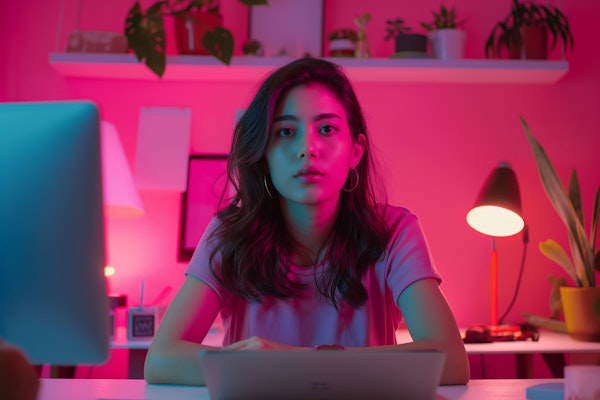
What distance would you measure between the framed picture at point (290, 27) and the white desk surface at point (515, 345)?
116 centimetres

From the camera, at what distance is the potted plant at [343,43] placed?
2.77 metres

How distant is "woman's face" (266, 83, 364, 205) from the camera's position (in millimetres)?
1507

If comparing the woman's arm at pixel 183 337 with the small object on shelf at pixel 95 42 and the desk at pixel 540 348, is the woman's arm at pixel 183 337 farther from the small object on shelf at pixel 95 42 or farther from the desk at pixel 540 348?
the small object on shelf at pixel 95 42

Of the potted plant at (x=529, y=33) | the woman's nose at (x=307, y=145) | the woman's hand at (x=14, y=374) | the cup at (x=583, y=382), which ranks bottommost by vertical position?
the cup at (x=583, y=382)

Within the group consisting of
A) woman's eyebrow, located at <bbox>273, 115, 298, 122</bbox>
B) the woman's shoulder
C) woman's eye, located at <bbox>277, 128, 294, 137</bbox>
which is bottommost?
the woman's shoulder

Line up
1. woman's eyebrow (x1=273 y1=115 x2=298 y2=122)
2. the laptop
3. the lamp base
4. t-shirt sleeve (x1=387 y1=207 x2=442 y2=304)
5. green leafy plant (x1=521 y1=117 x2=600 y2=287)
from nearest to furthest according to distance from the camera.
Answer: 1. the laptop
2. t-shirt sleeve (x1=387 y1=207 x2=442 y2=304)
3. woman's eyebrow (x1=273 y1=115 x2=298 y2=122)
4. the lamp base
5. green leafy plant (x1=521 y1=117 x2=600 y2=287)

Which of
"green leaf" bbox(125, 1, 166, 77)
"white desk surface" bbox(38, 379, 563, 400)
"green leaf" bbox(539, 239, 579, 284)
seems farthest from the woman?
"green leaf" bbox(539, 239, 579, 284)

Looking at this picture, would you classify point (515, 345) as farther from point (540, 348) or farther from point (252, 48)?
point (252, 48)

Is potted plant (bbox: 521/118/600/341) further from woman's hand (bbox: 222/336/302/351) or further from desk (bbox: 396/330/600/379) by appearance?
woman's hand (bbox: 222/336/302/351)

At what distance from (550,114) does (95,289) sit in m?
2.51

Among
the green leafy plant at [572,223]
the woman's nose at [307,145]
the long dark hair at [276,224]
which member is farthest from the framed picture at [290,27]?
the woman's nose at [307,145]

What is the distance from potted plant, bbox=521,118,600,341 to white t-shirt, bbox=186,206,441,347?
3.46 feet

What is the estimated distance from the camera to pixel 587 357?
93.8 inches

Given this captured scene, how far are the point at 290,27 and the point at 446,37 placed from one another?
23.9 inches
